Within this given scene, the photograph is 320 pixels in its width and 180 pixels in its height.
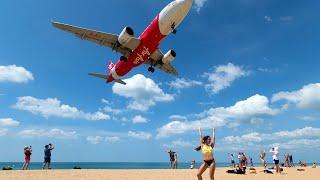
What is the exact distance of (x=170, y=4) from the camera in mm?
30000

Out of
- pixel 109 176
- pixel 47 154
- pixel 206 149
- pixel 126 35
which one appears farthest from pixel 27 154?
pixel 206 149

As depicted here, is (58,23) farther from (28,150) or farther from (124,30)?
(28,150)

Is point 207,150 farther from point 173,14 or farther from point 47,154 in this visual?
point 173,14

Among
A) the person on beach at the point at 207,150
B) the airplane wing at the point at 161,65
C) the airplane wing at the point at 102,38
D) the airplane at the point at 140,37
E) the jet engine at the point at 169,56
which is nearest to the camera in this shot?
the person on beach at the point at 207,150

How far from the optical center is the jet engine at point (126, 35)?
33.5 m

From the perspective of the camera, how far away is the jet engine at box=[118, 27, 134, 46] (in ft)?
110

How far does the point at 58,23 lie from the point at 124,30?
609 cm

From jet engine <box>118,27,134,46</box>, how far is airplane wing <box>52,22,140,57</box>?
349 mm

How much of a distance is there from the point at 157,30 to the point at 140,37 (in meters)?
2.53

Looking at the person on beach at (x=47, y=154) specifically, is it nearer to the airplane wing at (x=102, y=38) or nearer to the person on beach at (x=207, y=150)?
the airplane wing at (x=102, y=38)

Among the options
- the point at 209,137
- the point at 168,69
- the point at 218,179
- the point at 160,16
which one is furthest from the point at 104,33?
the point at 209,137

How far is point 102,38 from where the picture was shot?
35.0 m

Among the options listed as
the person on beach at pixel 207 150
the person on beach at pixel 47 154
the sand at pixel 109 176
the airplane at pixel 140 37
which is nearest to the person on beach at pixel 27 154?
the person on beach at pixel 47 154

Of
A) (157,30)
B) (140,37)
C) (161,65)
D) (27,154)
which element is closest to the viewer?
(27,154)
